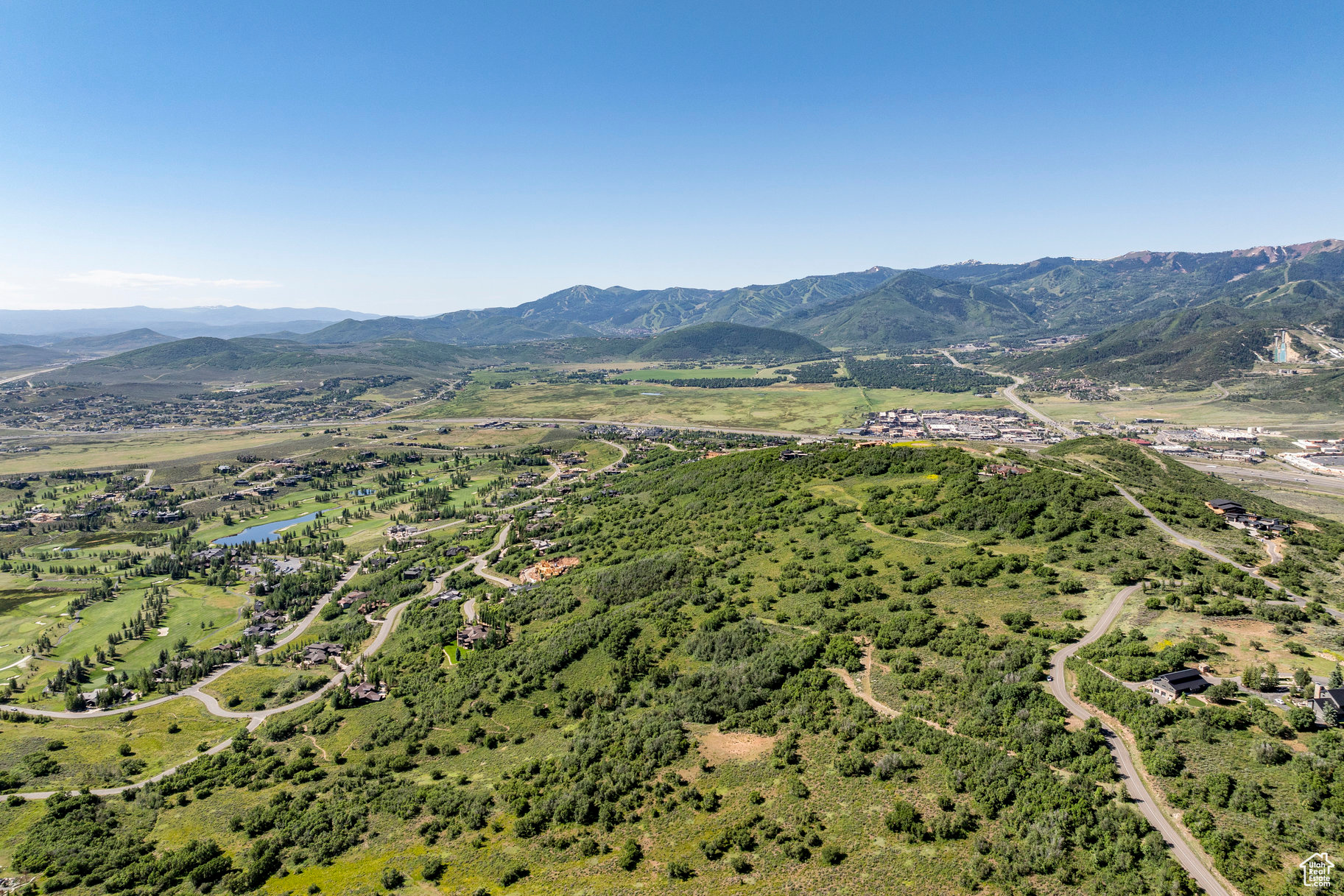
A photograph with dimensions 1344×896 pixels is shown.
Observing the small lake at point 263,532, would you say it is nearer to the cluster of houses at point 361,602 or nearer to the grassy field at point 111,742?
the cluster of houses at point 361,602

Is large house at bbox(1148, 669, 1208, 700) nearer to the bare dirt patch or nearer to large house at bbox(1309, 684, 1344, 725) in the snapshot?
large house at bbox(1309, 684, 1344, 725)

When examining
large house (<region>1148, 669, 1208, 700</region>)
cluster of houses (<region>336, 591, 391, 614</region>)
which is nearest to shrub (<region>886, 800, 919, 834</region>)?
large house (<region>1148, 669, 1208, 700</region>)

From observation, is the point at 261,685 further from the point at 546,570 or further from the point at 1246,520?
the point at 1246,520

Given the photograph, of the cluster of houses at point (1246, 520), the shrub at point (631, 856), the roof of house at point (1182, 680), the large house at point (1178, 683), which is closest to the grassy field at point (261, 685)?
the shrub at point (631, 856)

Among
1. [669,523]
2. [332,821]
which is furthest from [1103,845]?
[669,523]

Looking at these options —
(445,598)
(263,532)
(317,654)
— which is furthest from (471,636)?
(263,532)
